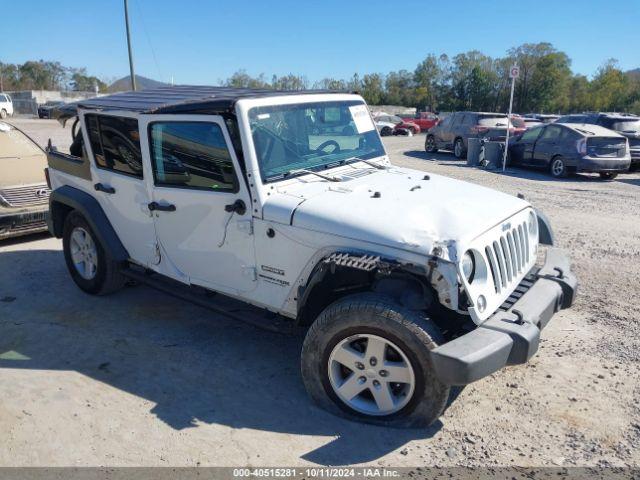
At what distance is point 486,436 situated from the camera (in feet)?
10.6

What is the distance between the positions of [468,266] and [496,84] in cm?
7429

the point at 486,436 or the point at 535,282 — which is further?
the point at 535,282

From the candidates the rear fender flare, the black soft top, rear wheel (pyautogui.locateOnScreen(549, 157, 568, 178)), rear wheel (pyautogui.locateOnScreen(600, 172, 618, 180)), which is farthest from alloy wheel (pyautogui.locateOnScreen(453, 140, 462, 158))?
the rear fender flare

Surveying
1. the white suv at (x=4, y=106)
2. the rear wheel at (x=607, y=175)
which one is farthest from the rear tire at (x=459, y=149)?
the white suv at (x=4, y=106)

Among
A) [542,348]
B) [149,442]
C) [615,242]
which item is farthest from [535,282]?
[615,242]

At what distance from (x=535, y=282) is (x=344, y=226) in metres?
1.51

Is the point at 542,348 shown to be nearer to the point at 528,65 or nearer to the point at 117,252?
the point at 117,252

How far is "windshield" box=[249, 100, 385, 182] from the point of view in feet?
12.1

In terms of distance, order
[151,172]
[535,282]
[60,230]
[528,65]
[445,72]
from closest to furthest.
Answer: [535,282] → [151,172] → [60,230] → [528,65] → [445,72]

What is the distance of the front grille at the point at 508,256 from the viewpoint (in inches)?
129

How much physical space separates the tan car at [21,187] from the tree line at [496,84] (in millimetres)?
48141

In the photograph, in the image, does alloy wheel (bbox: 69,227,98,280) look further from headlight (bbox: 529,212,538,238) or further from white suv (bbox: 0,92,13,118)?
white suv (bbox: 0,92,13,118)

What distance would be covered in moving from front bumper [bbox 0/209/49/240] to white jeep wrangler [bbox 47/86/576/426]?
238 centimetres

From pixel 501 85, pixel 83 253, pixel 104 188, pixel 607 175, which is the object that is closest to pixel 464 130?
pixel 607 175
